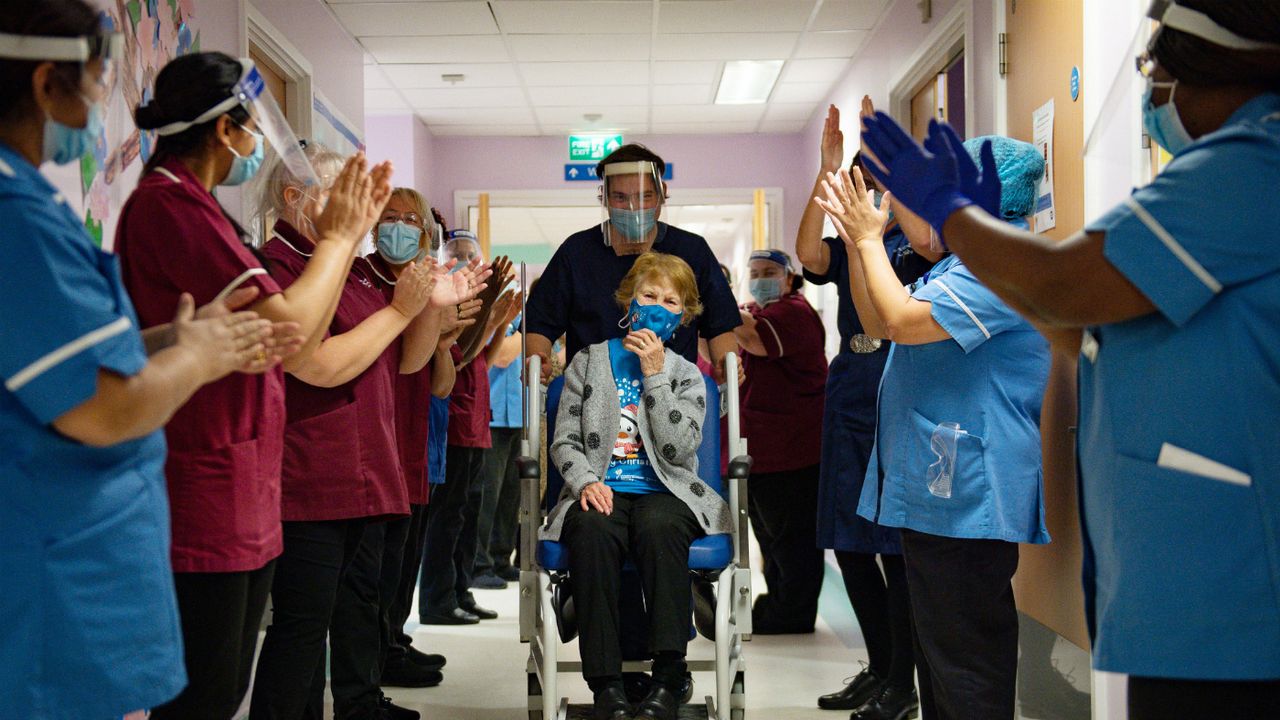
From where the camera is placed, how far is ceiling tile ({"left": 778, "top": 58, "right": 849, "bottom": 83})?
243 inches

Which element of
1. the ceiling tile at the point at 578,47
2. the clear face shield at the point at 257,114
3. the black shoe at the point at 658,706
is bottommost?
the black shoe at the point at 658,706

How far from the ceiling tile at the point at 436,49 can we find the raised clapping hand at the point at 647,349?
3.29 metres

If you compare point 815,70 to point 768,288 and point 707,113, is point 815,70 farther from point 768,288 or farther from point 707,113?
point 768,288

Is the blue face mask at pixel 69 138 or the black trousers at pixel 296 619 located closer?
the blue face mask at pixel 69 138

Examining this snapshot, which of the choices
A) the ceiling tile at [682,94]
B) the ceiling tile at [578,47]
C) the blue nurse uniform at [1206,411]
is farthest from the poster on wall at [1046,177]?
the ceiling tile at [682,94]

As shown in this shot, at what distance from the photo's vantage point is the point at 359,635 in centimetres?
277

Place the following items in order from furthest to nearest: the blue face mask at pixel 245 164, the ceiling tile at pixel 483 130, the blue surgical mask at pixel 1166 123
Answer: the ceiling tile at pixel 483 130 → the blue face mask at pixel 245 164 → the blue surgical mask at pixel 1166 123

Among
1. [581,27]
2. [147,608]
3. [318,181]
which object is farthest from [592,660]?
[581,27]

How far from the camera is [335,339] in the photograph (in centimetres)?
212

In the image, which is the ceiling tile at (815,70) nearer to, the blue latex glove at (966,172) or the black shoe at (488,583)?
the black shoe at (488,583)

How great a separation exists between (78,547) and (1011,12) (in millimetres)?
3125

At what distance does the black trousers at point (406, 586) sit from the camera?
3500mm

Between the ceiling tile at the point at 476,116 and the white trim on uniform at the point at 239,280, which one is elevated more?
the ceiling tile at the point at 476,116

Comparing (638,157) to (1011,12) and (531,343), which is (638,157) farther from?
(1011,12)
